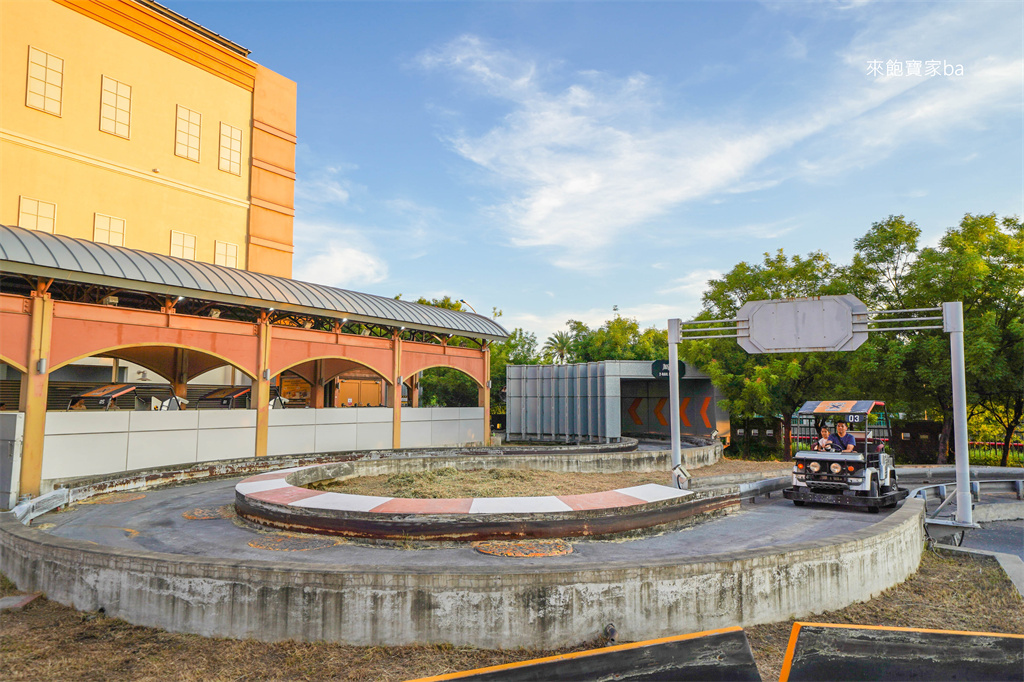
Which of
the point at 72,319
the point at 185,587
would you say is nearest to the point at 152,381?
the point at 72,319

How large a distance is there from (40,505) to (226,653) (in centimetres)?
869

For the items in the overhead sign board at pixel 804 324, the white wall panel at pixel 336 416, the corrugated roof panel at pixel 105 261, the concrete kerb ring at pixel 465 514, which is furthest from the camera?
the white wall panel at pixel 336 416

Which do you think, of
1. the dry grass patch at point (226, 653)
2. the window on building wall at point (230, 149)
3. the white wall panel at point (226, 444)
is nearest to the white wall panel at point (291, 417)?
the white wall panel at point (226, 444)

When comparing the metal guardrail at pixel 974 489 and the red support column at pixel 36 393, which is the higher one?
the red support column at pixel 36 393

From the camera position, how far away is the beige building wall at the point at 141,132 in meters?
20.8

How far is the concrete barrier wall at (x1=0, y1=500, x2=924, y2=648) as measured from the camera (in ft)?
20.5

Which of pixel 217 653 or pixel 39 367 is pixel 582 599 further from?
pixel 39 367

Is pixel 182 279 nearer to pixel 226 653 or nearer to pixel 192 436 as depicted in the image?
pixel 192 436

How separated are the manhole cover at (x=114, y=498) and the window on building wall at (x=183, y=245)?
13312mm

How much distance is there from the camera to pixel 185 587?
258 inches

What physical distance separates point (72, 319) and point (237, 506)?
8.43 meters

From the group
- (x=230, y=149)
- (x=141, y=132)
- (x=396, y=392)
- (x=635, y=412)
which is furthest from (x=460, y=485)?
(x=635, y=412)

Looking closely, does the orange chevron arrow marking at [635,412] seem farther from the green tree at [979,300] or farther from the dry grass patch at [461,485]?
the dry grass patch at [461,485]

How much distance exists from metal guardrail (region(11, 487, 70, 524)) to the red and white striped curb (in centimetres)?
375
